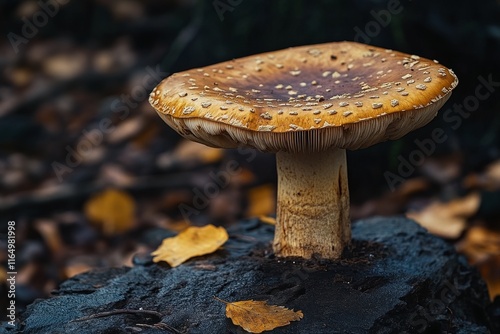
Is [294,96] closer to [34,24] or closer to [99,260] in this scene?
[99,260]

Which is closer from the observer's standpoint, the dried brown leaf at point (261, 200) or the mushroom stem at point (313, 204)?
the mushroom stem at point (313, 204)

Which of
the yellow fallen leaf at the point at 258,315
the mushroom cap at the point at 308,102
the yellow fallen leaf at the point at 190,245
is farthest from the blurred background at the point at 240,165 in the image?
the yellow fallen leaf at the point at 258,315

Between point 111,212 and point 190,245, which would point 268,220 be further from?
point 111,212

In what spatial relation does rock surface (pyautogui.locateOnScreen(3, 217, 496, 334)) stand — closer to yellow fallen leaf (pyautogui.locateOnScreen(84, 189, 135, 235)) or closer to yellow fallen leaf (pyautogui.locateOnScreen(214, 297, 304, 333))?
yellow fallen leaf (pyautogui.locateOnScreen(214, 297, 304, 333))

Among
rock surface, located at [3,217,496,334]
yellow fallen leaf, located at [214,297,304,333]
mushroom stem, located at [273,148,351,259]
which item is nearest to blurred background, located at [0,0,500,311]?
rock surface, located at [3,217,496,334]

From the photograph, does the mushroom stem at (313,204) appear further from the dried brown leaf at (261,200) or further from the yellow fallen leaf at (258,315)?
the dried brown leaf at (261,200)
